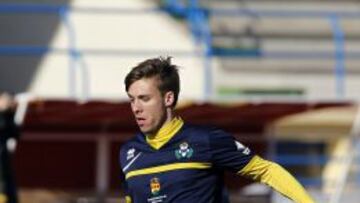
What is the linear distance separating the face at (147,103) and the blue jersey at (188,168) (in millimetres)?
158

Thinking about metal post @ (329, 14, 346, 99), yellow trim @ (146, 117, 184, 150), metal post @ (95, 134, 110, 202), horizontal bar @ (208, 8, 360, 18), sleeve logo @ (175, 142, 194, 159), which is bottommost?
metal post @ (95, 134, 110, 202)

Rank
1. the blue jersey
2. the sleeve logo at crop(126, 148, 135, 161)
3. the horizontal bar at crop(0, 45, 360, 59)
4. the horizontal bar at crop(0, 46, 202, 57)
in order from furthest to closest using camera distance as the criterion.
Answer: the horizontal bar at crop(0, 45, 360, 59)
the horizontal bar at crop(0, 46, 202, 57)
the sleeve logo at crop(126, 148, 135, 161)
the blue jersey

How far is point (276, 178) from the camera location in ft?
15.8

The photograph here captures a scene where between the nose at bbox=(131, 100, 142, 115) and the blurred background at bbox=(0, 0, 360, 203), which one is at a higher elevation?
the nose at bbox=(131, 100, 142, 115)

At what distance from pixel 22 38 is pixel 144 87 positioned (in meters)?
9.17

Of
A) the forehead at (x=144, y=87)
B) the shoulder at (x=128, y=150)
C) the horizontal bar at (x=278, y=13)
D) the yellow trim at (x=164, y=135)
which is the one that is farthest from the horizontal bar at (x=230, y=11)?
the forehead at (x=144, y=87)

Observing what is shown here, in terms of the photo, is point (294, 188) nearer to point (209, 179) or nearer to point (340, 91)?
point (209, 179)

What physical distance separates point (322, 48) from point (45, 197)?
153 inches

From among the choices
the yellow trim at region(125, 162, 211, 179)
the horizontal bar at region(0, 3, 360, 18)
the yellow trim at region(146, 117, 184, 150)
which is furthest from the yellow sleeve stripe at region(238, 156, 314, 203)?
the horizontal bar at region(0, 3, 360, 18)

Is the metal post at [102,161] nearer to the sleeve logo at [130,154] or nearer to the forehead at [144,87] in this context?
the sleeve logo at [130,154]

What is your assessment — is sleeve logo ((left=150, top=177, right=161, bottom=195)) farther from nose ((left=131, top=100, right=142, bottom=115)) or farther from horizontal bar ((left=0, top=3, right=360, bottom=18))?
horizontal bar ((left=0, top=3, right=360, bottom=18))

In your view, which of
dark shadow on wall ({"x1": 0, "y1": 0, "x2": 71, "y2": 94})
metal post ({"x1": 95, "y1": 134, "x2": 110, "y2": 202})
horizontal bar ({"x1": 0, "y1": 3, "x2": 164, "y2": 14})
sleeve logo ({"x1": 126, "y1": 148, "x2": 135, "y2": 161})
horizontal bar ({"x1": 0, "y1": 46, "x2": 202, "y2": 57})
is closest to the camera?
sleeve logo ({"x1": 126, "y1": 148, "x2": 135, "y2": 161})

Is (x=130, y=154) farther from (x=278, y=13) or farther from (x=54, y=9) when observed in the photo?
(x=278, y=13)

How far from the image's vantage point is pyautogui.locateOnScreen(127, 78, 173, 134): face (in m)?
4.77
